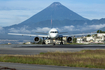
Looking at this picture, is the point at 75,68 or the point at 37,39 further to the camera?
the point at 37,39

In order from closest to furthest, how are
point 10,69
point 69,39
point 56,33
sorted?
point 10,69 → point 56,33 → point 69,39

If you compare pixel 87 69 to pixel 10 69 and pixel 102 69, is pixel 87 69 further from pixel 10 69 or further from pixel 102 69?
pixel 10 69

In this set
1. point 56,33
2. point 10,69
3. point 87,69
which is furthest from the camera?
point 56,33

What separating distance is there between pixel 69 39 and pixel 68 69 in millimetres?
72366

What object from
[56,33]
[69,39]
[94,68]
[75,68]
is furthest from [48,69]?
[69,39]

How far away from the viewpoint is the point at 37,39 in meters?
95.9

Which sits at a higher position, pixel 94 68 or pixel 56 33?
pixel 56 33

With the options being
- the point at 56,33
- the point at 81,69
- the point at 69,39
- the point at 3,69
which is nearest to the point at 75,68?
the point at 81,69

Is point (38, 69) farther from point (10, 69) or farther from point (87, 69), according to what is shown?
point (87, 69)

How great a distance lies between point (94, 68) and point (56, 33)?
64.5 m

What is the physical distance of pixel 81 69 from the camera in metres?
25.3

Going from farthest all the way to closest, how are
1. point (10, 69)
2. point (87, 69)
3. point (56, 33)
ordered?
point (56, 33) → point (87, 69) → point (10, 69)

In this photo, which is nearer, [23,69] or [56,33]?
[23,69]

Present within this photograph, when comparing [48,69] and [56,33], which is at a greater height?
[56,33]
